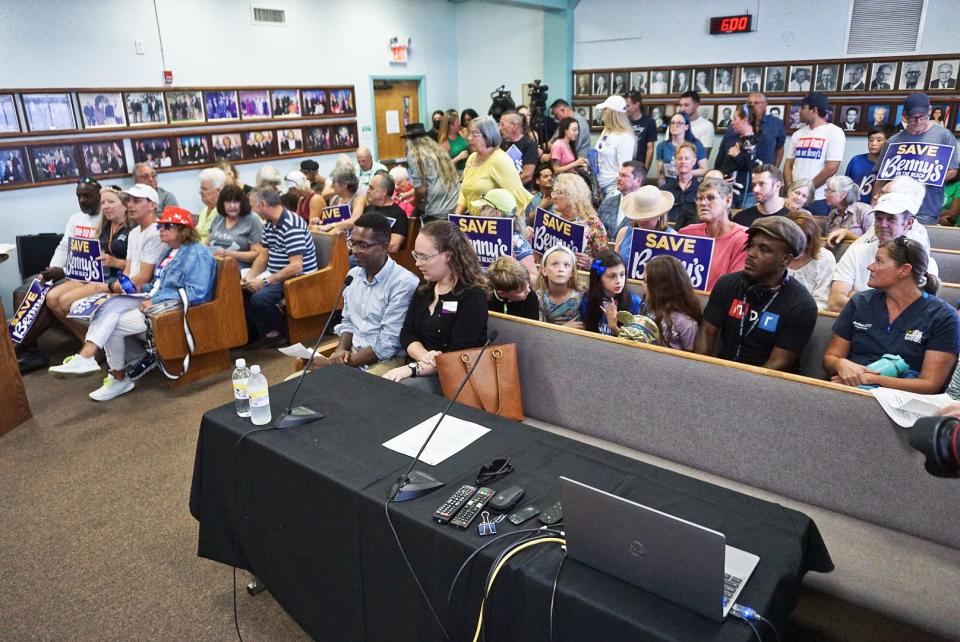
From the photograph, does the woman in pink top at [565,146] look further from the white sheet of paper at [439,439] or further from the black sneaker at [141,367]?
the white sheet of paper at [439,439]

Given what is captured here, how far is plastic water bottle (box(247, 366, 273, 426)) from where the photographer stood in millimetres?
2318

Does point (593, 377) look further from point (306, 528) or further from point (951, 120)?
point (951, 120)

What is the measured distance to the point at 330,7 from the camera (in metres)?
9.01

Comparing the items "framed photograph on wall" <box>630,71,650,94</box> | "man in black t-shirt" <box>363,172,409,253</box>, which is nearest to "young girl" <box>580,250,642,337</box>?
"man in black t-shirt" <box>363,172,409,253</box>

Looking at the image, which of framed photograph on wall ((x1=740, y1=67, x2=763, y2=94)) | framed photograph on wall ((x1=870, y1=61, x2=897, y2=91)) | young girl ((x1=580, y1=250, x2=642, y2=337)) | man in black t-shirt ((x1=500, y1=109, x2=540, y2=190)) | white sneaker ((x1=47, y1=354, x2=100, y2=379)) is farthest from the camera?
framed photograph on wall ((x1=740, y1=67, x2=763, y2=94))

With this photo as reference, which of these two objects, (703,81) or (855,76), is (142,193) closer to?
(703,81)

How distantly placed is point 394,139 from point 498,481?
9.21 metres

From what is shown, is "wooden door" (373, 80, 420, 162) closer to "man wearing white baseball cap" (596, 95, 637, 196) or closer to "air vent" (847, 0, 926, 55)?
"man wearing white baseball cap" (596, 95, 637, 196)

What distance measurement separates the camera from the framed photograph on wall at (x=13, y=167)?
20.6 feet

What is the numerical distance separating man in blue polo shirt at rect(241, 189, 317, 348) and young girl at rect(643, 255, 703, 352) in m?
3.07

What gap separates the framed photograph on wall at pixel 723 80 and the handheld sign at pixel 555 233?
5.24 metres

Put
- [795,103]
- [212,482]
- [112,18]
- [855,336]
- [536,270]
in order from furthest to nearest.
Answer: [795,103], [112,18], [536,270], [855,336], [212,482]

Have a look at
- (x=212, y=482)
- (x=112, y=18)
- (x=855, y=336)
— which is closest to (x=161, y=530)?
(x=212, y=482)

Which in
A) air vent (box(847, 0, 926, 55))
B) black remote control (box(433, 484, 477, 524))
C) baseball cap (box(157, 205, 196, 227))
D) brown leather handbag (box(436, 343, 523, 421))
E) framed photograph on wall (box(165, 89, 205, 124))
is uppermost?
air vent (box(847, 0, 926, 55))
